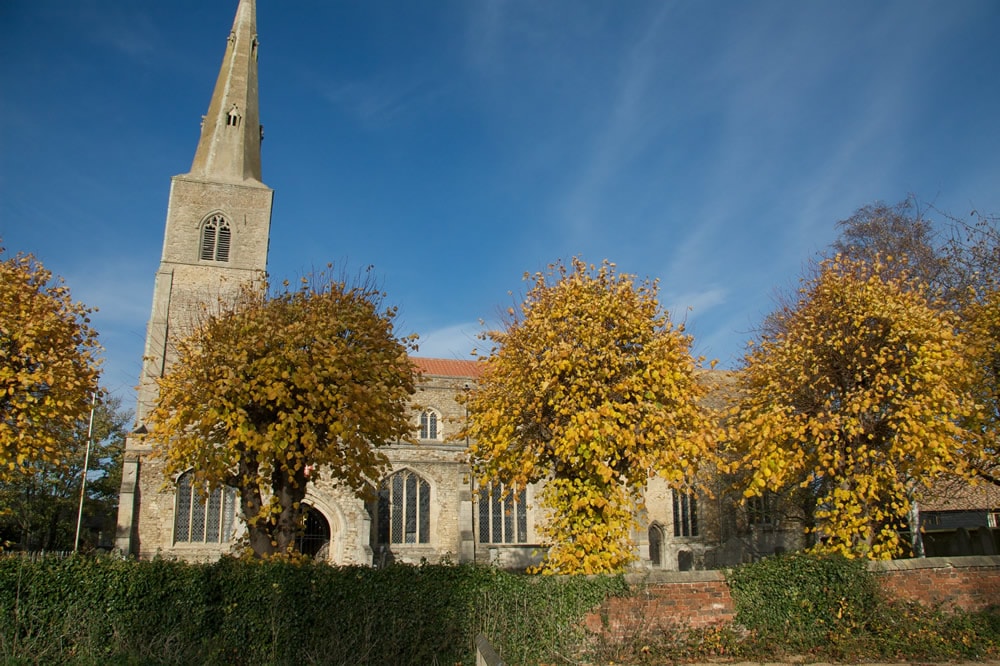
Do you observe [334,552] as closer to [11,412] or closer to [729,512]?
[11,412]

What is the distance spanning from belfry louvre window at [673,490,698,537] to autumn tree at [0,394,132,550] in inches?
992

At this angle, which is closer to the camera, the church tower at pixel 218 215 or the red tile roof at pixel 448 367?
the church tower at pixel 218 215

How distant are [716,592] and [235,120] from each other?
31.3 metres

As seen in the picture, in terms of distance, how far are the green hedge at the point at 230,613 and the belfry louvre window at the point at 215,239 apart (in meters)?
23.9

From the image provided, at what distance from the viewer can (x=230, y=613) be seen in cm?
943

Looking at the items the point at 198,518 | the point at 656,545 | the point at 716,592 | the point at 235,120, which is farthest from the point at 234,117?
the point at 716,592

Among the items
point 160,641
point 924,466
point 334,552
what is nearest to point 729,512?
point 334,552

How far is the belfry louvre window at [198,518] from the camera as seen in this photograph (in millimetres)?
24734

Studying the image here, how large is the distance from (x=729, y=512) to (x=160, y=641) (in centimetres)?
2718

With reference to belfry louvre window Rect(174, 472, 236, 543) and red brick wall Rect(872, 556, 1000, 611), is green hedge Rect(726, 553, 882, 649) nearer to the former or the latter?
red brick wall Rect(872, 556, 1000, 611)

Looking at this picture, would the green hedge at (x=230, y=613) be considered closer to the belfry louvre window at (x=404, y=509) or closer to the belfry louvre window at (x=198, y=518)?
the belfry louvre window at (x=198, y=518)

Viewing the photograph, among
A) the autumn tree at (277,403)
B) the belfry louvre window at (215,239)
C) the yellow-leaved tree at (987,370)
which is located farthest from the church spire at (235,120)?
the yellow-leaved tree at (987,370)

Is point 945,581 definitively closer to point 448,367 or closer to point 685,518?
point 685,518

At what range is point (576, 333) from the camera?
1391cm
